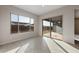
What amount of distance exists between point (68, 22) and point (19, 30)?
158 inches

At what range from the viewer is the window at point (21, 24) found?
6546mm

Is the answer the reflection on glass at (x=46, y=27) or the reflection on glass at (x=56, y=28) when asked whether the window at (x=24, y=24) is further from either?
the reflection on glass at (x=56, y=28)

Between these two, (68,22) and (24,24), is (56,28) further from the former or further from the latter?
(24,24)

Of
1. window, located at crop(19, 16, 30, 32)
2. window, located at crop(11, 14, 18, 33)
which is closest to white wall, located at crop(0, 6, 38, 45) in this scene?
window, located at crop(11, 14, 18, 33)

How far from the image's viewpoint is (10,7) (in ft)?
19.6

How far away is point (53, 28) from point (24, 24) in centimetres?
287

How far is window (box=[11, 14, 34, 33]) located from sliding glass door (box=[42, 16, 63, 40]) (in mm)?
1562

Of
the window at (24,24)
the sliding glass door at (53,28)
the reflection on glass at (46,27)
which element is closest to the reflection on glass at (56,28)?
the sliding glass door at (53,28)

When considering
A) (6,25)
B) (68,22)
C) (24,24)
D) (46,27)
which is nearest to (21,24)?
(24,24)

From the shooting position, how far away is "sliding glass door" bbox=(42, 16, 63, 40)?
289 inches

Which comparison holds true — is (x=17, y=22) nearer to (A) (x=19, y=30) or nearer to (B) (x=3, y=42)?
(A) (x=19, y=30)

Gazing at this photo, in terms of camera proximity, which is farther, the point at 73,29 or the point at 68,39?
the point at 68,39

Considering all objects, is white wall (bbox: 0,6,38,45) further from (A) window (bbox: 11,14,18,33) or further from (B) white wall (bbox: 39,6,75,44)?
(B) white wall (bbox: 39,6,75,44)
